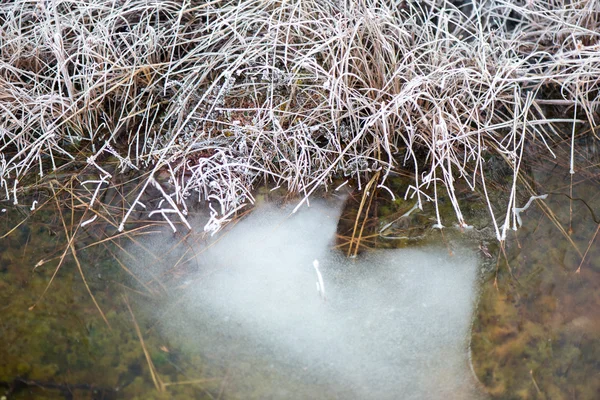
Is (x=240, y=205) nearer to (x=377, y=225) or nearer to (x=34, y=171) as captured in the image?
(x=377, y=225)

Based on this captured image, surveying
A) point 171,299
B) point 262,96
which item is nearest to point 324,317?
point 171,299

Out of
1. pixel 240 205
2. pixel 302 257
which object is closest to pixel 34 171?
pixel 240 205

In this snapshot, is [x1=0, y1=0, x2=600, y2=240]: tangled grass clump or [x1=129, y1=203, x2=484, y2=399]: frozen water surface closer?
[x1=129, y1=203, x2=484, y2=399]: frozen water surface

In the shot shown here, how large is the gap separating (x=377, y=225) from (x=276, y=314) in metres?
0.45

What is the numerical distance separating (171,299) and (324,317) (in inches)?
17.2

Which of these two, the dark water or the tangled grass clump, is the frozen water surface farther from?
the tangled grass clump

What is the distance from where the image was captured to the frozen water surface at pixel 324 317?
53.4 inches

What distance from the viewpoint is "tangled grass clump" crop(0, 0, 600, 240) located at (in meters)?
1.80

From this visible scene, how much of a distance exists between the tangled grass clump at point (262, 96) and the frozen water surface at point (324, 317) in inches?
6.8

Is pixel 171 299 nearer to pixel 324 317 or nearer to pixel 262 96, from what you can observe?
pixel 324 317

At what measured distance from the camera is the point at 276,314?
4.87 ft

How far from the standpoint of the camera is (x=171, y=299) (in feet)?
4.98

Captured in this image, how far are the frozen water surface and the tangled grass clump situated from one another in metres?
0.17

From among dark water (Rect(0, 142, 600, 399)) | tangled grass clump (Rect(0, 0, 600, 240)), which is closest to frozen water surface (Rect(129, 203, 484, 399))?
dark water (Rect(0, 142, 600, 399))
